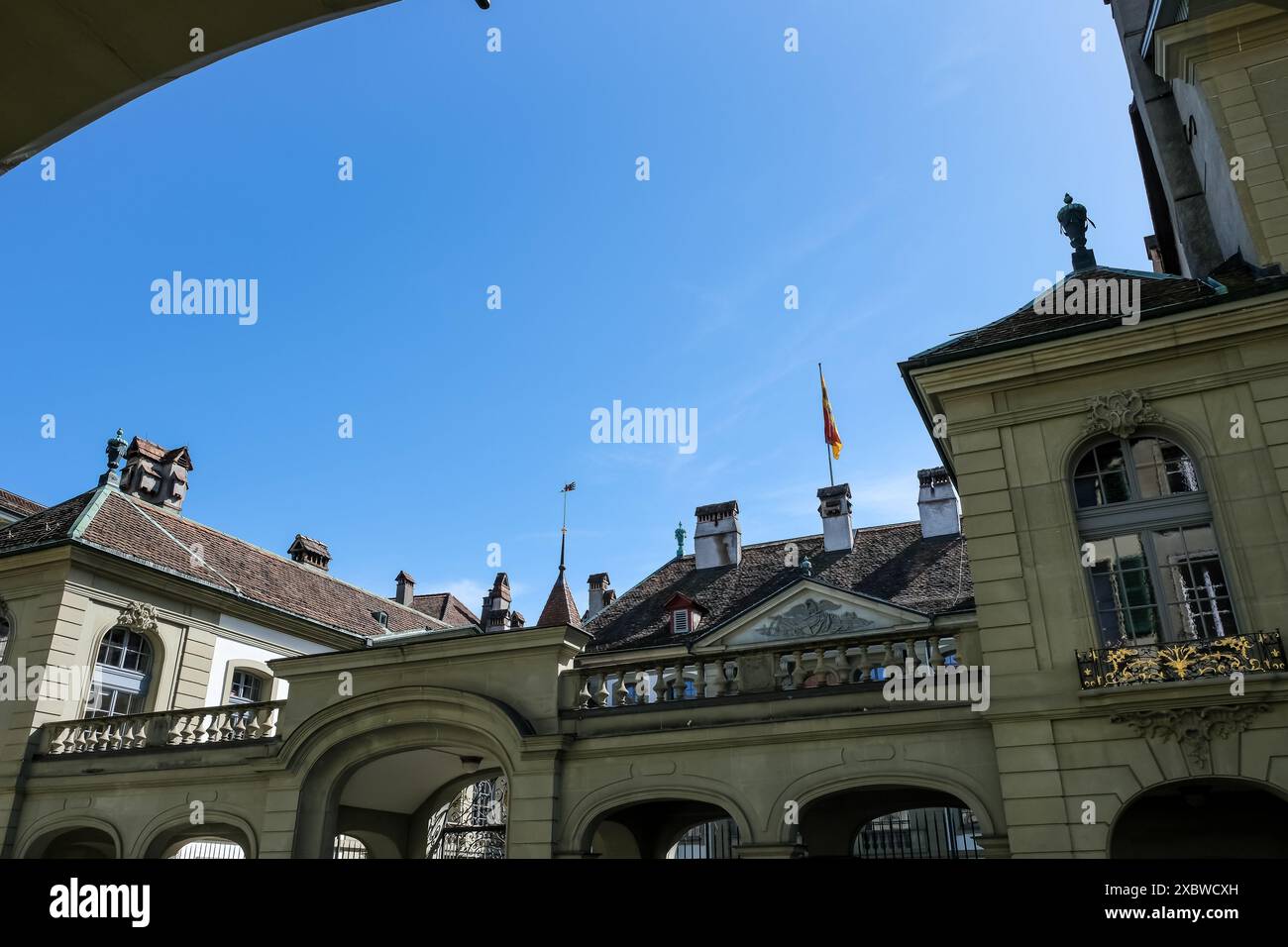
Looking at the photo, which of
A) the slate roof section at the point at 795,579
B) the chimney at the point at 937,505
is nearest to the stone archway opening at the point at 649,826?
the slate roof section at the point at 795,579

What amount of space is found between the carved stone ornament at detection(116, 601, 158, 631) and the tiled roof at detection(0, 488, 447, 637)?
99cm

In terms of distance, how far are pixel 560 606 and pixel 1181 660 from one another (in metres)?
28.0

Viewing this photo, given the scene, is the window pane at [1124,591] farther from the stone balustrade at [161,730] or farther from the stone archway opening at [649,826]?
the stone balustrade at [161,730]

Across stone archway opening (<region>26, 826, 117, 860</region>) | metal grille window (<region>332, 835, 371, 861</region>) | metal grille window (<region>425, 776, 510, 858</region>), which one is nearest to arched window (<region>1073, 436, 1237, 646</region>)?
metal grille window (<region>425, 776, 510, 858</region>)

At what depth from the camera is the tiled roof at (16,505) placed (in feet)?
104

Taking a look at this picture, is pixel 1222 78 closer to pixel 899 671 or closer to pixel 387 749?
pixel 899 671

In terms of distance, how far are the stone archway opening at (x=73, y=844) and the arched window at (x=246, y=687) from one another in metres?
4.59

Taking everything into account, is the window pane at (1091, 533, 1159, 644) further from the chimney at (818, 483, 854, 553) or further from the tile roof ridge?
the tile roof ridge

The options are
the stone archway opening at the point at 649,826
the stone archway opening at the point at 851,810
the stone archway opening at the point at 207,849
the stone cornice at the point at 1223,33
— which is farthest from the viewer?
the stone archway opening at the point at 207,849

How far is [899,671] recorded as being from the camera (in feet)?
40.7

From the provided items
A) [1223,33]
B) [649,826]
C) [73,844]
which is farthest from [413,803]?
[1223,33]
